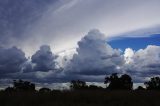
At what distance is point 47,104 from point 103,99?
14.4 feet

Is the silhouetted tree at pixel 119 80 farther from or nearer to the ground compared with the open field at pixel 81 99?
farther from the ground

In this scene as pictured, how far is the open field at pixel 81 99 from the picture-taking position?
2356 centimetres

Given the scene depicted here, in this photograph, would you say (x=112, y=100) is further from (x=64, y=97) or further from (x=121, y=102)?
(x=64, y=97)

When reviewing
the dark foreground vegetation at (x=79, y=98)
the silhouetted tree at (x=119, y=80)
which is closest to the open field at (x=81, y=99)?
the dark foreground vegetation at (x=79, y=98)

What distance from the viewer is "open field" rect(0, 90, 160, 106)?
77.3ft

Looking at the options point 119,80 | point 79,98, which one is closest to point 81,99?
point 79,98

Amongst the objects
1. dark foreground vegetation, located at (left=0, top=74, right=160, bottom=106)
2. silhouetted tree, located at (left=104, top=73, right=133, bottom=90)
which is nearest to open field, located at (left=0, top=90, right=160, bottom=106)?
dark foreground vegetation, located at (left=0, top=74, right=160, bottom=106)

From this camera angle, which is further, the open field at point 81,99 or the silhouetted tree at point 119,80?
the silhouetted tree at point 119,80

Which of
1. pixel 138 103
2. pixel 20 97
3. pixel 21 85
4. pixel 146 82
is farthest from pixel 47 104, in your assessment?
pixel 146 82

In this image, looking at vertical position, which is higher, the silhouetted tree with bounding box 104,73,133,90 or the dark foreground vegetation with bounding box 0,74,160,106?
the silhouetted tree with bounding box 104,73,133,90

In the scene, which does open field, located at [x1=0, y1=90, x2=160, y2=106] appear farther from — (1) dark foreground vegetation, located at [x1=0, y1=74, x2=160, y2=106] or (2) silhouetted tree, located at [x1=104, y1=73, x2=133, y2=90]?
(2) silhouetted tree, located at [x1=104, y1=73, x2=133, y2=90]

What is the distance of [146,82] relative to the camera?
10050 cm

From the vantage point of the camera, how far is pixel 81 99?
25562mm

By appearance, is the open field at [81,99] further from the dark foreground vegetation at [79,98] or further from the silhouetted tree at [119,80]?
the silhouetted tree at [119,80]
